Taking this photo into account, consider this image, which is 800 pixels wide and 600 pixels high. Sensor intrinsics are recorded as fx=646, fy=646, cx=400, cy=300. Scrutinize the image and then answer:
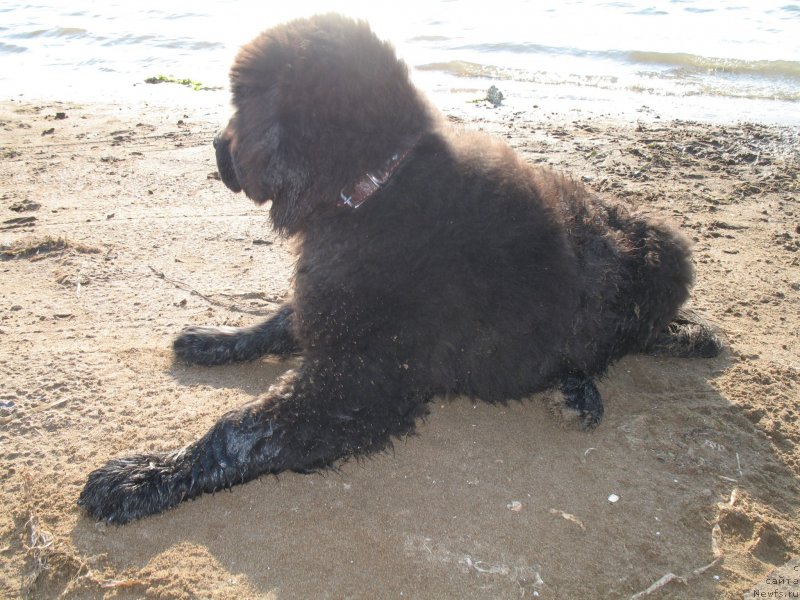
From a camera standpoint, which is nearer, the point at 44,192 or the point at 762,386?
the point at 762,386

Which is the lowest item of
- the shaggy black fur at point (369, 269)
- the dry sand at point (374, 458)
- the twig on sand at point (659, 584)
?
→ the twig on sand at point (659, 584)

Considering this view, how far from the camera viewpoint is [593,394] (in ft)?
11.3

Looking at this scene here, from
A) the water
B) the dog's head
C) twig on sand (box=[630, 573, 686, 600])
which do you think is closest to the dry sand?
twig on sand (box=[630, 573, 686, 600])

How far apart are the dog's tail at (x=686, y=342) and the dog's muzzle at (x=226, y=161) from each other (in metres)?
2.55

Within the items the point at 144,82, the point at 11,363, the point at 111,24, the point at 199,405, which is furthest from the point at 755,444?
the point at 111,24

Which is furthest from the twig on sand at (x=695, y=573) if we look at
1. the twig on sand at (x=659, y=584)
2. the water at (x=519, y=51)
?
the water at (x=519, y=51)

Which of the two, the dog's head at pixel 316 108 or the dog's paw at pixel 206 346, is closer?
the dog's head at pixel 316 108

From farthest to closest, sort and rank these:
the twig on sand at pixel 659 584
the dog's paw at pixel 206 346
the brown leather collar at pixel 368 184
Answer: the dog's paw at pixel 206 346
the brown leather collar at pixel 368 184
the twig on sand at pixel 659 584

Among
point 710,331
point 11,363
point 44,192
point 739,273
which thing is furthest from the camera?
point 44,192

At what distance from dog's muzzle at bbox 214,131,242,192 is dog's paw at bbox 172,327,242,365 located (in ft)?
3.23

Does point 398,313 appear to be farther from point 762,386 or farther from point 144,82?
point 144,82

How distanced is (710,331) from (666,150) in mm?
3637

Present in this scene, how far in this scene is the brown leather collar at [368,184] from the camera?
3076mm

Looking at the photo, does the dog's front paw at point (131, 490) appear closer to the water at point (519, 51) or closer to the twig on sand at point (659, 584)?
the twig on sand at point (659, 584)
